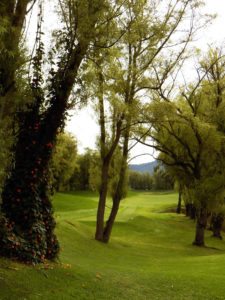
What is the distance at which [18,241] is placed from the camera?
11844 millimetres

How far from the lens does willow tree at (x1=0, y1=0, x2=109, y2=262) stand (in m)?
12.3

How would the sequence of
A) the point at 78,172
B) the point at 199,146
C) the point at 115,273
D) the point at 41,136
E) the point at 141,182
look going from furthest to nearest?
the point at 141,182
the point at 78,172
the point at 199,146
the point at 115,273
the point at 41,136

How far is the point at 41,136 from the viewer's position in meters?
13.2

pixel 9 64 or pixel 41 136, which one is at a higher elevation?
pixel 9 64

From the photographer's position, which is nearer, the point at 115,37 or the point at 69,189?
the point at 115,37

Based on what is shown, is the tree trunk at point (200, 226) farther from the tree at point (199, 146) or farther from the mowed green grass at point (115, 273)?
the mowed green grass at point (115, 273)

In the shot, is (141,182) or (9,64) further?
(141,182)

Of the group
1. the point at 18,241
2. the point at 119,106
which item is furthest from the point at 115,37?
the point at 119,106

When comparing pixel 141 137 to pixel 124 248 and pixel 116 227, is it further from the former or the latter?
pixel 116 227

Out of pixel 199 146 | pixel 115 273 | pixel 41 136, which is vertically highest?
pixel 199 146

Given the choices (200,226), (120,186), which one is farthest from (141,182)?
(120,186)

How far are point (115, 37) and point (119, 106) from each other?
10.3 meters

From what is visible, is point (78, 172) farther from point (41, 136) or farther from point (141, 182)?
point (41, 136)

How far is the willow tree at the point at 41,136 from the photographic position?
1231 cm
